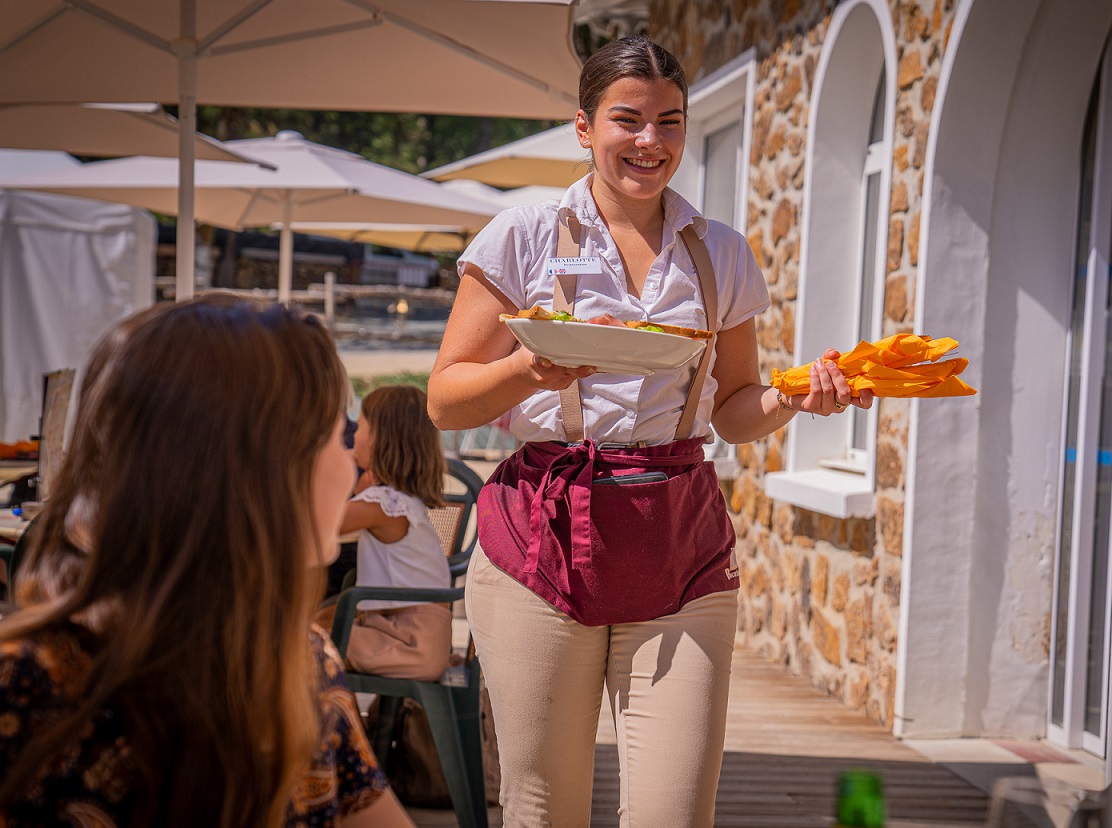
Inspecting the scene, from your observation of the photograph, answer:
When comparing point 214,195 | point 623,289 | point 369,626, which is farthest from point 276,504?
point 214,195

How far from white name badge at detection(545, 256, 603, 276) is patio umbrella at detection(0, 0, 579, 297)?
225cm

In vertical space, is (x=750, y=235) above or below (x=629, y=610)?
above

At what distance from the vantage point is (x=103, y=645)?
1082mm

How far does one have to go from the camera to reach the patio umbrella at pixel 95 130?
20.5ft

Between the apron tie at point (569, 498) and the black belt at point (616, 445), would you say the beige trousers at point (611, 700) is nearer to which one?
the apron tie at point (569, 498)

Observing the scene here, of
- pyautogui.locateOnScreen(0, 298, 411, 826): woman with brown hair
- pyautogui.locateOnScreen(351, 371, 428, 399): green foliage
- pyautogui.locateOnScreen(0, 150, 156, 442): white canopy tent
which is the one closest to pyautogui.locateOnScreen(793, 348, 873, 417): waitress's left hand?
pyautogui.locateOnScreen(0, 298, 411, 826): woman with brown hair

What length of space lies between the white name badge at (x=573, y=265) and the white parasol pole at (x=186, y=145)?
288 cm

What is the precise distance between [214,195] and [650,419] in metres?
8.37

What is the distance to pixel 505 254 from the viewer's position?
2.07m

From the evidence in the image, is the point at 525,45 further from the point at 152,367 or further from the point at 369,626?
the point at 152,367

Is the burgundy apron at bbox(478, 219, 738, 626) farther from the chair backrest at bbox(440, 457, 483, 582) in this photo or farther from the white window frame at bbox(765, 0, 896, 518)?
the white window frame at bbox(765, 0, 896, 518)

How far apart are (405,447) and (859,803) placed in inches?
108

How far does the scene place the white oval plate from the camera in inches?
70.6

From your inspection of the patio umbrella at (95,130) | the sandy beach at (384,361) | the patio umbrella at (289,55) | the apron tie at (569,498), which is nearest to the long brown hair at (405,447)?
the patio umbrella at (289,55)
